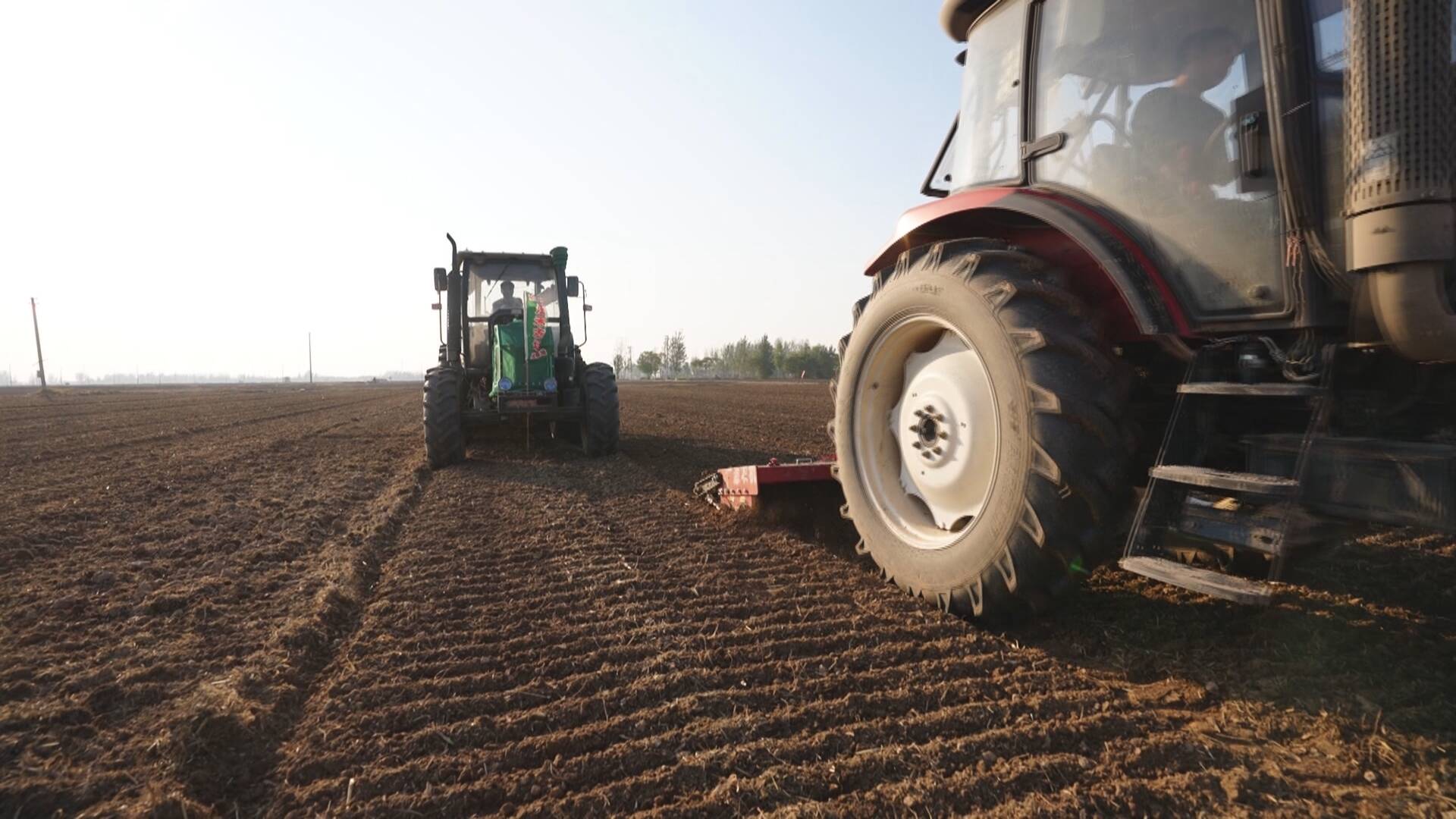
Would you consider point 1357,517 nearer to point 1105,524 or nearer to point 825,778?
point 1105,524

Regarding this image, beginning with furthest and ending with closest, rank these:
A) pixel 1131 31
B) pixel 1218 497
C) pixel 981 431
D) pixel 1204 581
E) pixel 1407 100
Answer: pixel 981 431
pixel 1131 31
pixel 1218 497
pixel 1204 581
pixel 1407 100

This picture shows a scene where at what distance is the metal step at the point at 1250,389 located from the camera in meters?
1.78

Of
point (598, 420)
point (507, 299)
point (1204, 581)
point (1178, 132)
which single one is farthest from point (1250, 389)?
point (507, 299)

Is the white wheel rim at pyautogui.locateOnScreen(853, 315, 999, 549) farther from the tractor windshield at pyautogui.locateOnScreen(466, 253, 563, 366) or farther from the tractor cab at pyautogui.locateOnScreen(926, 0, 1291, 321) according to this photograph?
the tractor windshield at pyautogui.locateOnScreen(466, 253, 563, 366)

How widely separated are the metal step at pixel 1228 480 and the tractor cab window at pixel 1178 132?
466 millimetres

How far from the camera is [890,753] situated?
1.71 meters

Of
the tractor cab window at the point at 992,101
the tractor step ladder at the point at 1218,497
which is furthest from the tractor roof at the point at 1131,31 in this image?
the tractor step ladder at the point at 1218,497

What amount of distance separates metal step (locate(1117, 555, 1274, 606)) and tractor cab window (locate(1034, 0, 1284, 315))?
2.41 ft

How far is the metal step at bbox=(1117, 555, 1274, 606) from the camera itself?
63.9 inches

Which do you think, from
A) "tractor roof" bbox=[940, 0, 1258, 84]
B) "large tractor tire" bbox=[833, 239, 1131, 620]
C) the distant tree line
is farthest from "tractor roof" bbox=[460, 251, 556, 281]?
the distant tree line

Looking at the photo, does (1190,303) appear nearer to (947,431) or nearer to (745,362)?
(947,431)

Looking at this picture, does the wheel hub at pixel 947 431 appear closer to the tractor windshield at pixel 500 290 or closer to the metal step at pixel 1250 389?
the metal step at pixel 1250 389

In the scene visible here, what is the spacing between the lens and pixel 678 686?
2.08 metres

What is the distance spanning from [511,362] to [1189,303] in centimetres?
656
